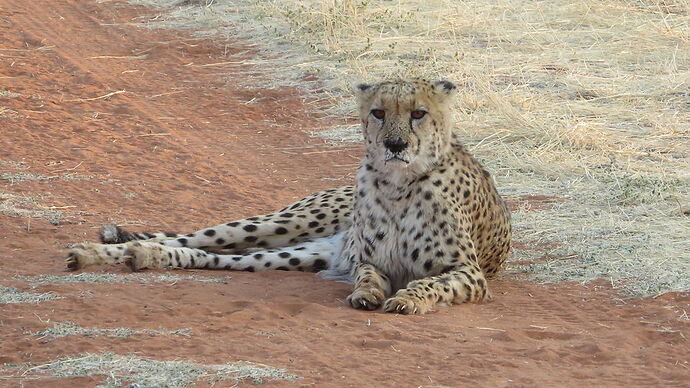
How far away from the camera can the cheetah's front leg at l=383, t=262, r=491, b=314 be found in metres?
5.06

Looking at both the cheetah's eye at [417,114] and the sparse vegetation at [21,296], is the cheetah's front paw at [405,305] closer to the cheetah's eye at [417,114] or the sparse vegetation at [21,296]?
the cheetah's eye at [417,114]

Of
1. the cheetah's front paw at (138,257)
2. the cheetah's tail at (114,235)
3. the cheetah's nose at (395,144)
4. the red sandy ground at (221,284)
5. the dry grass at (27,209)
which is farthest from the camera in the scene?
the dry grass at (27,209)

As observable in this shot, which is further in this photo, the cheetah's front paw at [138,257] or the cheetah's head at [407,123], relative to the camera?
the cheetah's front paw at [138,257]

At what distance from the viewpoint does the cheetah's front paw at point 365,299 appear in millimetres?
5148

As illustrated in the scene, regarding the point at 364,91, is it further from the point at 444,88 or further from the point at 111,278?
the point at 111,278

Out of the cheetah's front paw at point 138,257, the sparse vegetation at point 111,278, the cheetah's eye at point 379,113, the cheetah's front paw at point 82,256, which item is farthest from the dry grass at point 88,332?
the cheetah's eye at point 379,113

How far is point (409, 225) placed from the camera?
18.4ft

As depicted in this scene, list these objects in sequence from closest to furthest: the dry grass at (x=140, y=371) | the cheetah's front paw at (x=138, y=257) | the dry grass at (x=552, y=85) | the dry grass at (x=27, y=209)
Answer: the dry grass at (x=140, y=371) → the cheetah's front paw at (x=138, y=257) → the dry grass at (x=552, y=85) → the dry grass at (x=27, y=209)

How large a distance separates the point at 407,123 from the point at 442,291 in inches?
30.7

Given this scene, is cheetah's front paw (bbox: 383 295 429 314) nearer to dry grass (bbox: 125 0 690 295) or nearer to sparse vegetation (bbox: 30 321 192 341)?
sparse vegetation (bbox: 30 321 192 341)

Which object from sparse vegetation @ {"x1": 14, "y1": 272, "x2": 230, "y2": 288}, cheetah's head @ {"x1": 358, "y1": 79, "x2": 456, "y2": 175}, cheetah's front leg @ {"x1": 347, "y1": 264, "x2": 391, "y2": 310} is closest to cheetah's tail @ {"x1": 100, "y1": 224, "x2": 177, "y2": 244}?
sparse vegetation @ {"x1": 14, "y1": 272, "x2": 230, "y2": 288}

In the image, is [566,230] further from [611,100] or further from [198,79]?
[198,79]

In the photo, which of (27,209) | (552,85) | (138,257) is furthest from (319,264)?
(552,85)

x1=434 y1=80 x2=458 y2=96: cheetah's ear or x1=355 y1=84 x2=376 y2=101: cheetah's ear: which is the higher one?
x1=434 y1=80 x2=458 y2=96: cheetah's ear
